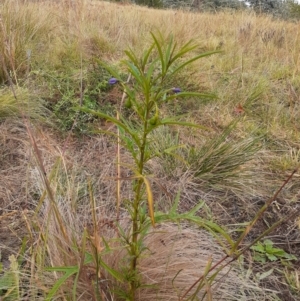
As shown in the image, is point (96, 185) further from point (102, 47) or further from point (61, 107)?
point (102, 47)

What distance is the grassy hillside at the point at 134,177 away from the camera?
37.0 inches

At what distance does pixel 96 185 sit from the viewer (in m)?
1.53

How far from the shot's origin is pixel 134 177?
642mm

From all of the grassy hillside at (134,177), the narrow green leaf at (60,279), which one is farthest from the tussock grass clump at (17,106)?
the narrow green leaf at (60,279)

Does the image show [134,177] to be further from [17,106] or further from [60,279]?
[17,106]

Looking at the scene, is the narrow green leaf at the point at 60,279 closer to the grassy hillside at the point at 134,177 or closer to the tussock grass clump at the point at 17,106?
the grassy hillside at the point at 134,177

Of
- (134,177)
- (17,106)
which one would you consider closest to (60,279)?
(134,177)

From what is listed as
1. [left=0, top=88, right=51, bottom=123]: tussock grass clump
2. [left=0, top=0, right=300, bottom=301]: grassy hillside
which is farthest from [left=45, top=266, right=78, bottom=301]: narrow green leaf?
[left=0, top=88, right=51, bottom=123]: tussock grass clump

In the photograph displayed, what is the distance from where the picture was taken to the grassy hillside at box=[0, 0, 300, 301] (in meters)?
0.94

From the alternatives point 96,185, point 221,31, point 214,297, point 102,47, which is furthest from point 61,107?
point 221,31

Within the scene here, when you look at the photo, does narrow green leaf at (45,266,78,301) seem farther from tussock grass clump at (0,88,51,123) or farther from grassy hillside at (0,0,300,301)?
tussock grass clump at (0,88,51,123)

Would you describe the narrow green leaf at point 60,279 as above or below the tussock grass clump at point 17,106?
below

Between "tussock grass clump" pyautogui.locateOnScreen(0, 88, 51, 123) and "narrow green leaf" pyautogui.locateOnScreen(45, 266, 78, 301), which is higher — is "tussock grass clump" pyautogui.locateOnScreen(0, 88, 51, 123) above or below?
above

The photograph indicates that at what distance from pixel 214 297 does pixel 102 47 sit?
2619mm
